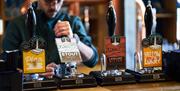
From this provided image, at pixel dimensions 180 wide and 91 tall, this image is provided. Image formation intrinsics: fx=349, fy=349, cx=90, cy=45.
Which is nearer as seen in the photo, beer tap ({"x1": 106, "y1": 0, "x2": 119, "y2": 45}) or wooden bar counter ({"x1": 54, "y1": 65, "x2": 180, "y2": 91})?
wooden bar counter ({"x1": 54, "y1": 65, "x2": 180, "y2": 91})

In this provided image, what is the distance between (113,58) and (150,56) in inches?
6.1

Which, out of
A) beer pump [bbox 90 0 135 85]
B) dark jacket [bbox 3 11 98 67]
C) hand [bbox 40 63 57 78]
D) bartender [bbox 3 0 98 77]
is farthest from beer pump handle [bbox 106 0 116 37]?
dark jacket [bbox 3 11 98 67]

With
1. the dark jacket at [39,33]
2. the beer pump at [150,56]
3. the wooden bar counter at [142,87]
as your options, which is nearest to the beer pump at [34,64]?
the wooden bar counter at [142,87]

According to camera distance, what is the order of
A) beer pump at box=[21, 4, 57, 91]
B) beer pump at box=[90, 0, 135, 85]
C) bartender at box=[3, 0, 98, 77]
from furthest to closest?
bartender at box=[3, 0, 98, 77]
beer pump at box=[90, 0, 135, 85]
beer pump at box=[21, 4, 57, 91]

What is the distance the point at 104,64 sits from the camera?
1444mm

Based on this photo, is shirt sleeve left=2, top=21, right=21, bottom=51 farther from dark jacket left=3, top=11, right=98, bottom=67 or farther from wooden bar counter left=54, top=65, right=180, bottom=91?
wooden bar counter left=54, top=65, right=180, bottom=91

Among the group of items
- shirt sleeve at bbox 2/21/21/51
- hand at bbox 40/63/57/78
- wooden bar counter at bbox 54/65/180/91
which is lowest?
wooden bar counter at bbox 54/65/180/91

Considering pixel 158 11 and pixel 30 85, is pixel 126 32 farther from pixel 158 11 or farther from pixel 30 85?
pixel 158 11

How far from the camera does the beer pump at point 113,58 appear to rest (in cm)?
141

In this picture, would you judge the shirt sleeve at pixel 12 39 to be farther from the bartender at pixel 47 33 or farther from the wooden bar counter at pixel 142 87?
the wooden bar counter at pixel 142 87

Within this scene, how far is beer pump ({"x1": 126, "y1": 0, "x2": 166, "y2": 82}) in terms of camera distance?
56.7 inches

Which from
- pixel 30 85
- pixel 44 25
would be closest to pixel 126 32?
pixel 44 25

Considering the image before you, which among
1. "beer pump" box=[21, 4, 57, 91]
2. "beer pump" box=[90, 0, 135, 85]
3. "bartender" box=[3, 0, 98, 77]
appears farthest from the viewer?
"bartender" box=[3, 0, 98, 77]

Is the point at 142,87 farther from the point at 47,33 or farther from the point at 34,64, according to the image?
the point at 47,33
